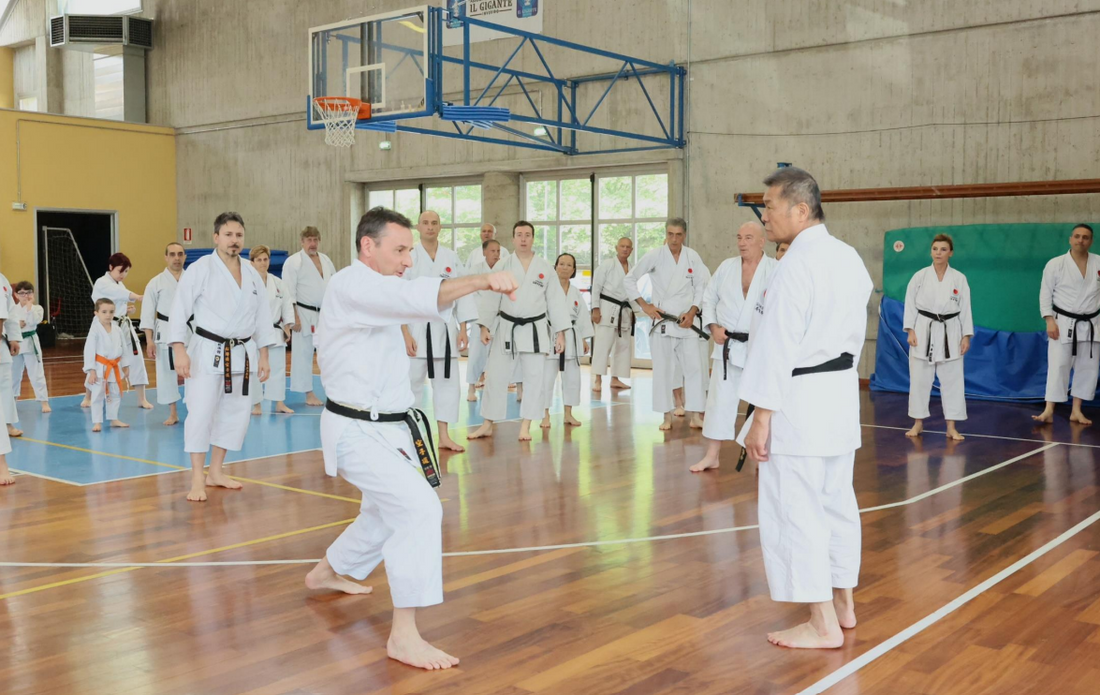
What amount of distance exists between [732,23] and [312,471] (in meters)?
7.91

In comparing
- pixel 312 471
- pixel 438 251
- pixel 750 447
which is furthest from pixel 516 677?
pixel 438 251

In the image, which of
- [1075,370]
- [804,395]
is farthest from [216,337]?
[1075,370]

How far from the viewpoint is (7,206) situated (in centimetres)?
1616

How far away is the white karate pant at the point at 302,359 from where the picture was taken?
939 cm

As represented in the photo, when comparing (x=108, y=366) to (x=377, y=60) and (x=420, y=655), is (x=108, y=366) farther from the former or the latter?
(x=420, y=655)

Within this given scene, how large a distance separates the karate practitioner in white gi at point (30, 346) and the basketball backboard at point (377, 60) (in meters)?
3.85

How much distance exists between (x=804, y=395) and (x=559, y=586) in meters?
1.31

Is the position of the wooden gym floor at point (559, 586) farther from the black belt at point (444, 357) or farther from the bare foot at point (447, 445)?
the black belt at point (444, 357)

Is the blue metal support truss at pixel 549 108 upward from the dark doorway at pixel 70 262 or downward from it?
upward

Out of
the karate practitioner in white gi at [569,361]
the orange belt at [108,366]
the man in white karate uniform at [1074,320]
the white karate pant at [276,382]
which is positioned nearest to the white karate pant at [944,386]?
the man in white karate uniform at [1074,320]

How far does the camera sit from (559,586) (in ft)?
12.9

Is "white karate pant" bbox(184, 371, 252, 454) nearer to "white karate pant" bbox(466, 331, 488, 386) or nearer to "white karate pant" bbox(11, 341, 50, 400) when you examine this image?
"white karate pant" bbox(11, 341, 50, 400)

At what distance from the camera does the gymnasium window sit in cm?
1459

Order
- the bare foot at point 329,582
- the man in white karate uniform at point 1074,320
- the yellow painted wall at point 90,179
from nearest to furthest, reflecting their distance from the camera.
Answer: the bare foot at point 329,582, the man in white karate uniform at point 1074,320, the yellow painted wall at point 90,179
